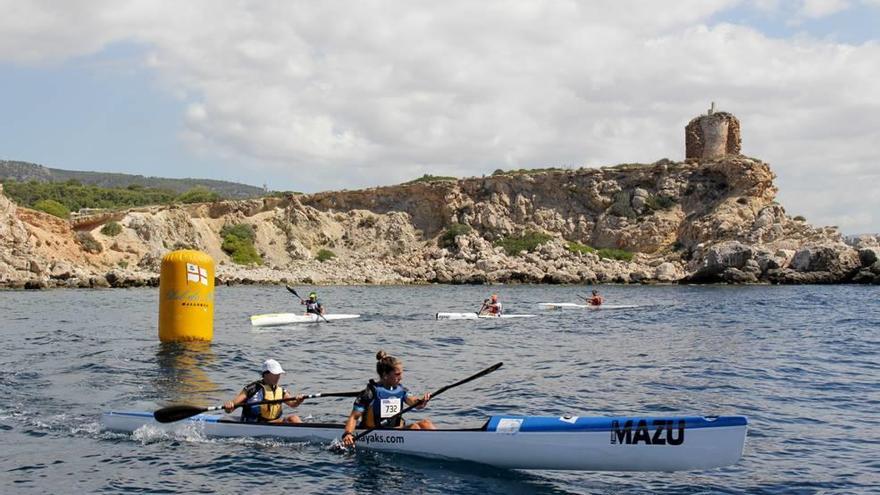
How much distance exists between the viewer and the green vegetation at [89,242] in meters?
53.2

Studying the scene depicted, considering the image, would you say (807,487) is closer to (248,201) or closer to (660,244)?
(660,244)

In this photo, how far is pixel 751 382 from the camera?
14914 mm

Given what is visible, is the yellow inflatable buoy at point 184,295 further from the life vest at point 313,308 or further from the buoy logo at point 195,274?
the life vest at point 313,308

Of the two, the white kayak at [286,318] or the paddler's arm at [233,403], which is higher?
the paddler's arm at [233,403]

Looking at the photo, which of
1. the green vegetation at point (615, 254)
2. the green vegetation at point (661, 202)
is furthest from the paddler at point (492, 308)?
the green vegetation at point (661, 202)

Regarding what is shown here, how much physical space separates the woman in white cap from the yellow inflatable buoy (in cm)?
835

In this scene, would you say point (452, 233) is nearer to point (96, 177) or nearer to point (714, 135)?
point (714, 135)

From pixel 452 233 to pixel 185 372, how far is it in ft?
162

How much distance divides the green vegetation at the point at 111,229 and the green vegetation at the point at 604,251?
111 ft

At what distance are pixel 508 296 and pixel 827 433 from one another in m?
31.8

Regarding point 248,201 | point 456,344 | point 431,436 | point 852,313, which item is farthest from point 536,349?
point 248,201

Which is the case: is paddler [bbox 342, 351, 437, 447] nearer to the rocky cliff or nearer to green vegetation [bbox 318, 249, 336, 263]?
the rocky cliff

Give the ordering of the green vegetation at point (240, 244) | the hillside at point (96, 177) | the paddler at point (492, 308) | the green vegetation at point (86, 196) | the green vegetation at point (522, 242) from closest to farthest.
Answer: the paddler at point (492, 308) < the green vegetation at point (240, 244) < the green vegetation at point (522, 242) < the green vegetation at point (86, 196) < the hillside at point (96, 177)

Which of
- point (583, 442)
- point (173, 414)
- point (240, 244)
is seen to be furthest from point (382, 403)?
point (240, 244)
